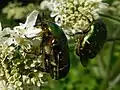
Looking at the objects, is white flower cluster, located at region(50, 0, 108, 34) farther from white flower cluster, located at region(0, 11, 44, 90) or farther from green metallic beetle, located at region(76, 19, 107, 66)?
white flower cluster, located at region(0, 11, 44, 90)

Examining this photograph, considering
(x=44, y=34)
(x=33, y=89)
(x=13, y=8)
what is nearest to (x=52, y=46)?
(x=44, y=34)

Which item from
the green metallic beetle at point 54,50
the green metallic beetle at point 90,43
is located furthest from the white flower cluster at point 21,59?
the green metallic beetle at point 90,43

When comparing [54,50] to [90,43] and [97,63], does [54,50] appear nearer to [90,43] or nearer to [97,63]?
[90,43]

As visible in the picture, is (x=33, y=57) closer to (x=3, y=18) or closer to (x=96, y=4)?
(x=96, y=4)

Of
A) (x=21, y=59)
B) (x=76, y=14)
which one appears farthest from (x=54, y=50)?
(x=76, y=14)

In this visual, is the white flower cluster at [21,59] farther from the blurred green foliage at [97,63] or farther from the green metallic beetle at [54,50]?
the blurred green foliage at [97,63]

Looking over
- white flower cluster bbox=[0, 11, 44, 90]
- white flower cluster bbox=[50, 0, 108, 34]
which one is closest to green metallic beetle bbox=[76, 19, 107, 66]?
white flower cluster bbox=[50, 0, 108, 34]

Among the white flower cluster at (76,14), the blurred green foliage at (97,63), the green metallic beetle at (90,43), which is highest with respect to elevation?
the white flower cluster at (76,14)
